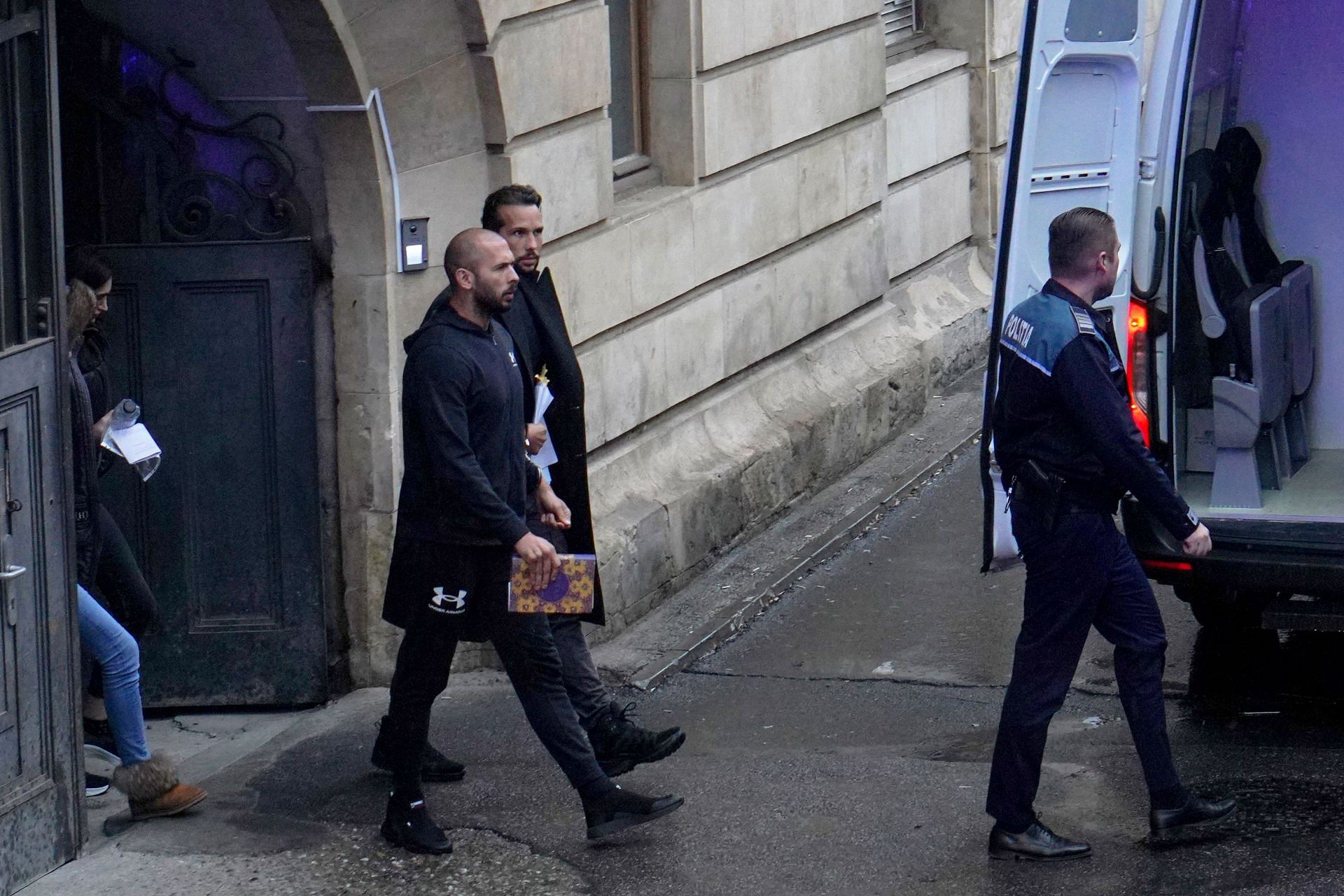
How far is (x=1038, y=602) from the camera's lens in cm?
526

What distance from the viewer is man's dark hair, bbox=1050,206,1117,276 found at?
5.19 metres

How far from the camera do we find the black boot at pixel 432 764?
602 cm

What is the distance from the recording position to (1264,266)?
7.39 metres

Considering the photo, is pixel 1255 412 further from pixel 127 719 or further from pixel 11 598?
pixel 11 598

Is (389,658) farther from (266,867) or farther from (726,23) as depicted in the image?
(726,23)

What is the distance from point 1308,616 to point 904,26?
6991 millimetres

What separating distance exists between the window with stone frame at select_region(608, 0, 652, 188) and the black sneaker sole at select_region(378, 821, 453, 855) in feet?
11.8

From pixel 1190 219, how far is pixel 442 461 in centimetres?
311

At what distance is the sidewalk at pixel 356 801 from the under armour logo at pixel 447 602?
27.7 inches

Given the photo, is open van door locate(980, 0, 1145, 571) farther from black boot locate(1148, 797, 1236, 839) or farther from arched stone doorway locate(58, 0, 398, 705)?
arched stone doorway locate(58, 0, 398, 705)

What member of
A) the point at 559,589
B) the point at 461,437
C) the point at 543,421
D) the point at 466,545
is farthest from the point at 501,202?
the point at 559,589

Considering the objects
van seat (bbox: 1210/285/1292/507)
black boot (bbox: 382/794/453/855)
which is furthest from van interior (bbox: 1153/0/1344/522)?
black boot (bbox: 382/794/453/855)

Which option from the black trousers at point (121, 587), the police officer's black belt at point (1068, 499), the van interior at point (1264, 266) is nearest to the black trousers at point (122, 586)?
the black trousers at point (121, 587)

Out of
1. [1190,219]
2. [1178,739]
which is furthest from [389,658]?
[1190,219]
